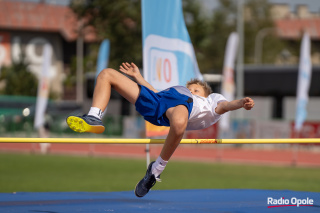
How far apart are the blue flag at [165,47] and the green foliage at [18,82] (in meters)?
36.9

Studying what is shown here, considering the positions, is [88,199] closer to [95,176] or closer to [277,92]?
[95,176]

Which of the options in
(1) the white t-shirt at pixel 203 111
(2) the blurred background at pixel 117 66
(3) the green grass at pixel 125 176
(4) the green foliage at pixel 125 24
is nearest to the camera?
(1) the white t-shirt at pixel 203 111

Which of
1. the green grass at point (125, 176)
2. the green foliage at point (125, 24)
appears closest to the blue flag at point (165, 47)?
the green grass at point (125, 176)

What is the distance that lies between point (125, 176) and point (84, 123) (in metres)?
9.10

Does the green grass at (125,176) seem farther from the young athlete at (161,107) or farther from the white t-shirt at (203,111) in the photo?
the young athlete at (161,107)

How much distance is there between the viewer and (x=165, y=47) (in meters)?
8.18

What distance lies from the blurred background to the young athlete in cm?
1428

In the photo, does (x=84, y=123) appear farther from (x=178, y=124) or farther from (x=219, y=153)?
(x=219, y=153)

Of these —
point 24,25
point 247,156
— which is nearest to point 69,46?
point 24,25

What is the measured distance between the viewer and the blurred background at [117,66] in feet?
79.0

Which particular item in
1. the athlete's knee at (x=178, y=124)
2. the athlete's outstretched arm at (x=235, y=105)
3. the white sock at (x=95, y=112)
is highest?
the athlete's outstretched arm at (x=235, y=105)

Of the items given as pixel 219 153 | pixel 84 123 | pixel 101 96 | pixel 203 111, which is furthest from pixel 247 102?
pixel 219 153

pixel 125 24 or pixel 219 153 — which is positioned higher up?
Result: pixel 125 24

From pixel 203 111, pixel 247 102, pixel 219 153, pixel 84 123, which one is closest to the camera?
pixel 84 123
